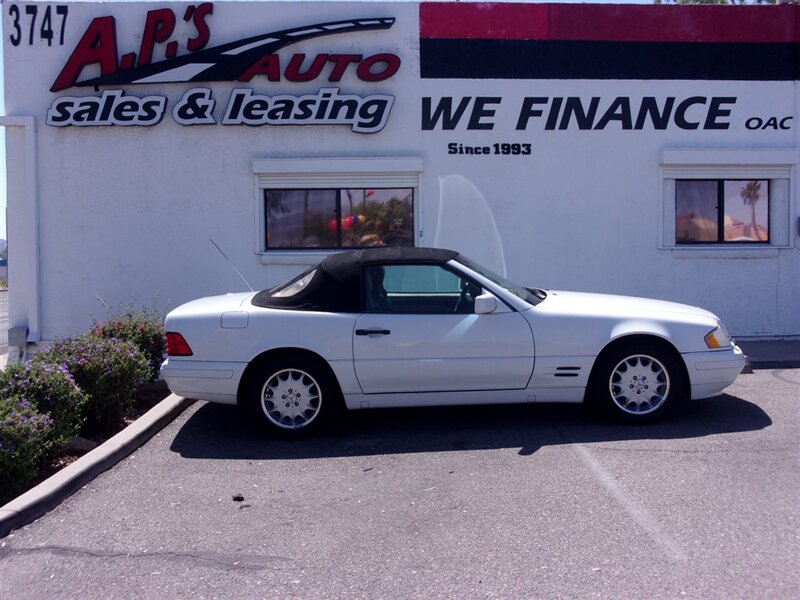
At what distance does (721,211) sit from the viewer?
446 inches

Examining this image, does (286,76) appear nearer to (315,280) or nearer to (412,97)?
(412,97)

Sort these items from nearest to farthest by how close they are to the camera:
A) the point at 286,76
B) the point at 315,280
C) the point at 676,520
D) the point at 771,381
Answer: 1. the point at 676,520
2. the point at 315,280
3. the point at 771,381
4. the point at 286,76

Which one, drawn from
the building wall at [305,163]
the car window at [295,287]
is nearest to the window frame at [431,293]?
the car window at [295,287]

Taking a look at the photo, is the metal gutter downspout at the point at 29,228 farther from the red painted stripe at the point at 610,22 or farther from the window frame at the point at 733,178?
the window frame at the point at 733,178

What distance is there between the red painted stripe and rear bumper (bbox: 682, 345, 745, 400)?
566 centimetres

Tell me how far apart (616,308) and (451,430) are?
1.78 m

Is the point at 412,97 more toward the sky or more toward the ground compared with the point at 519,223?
more toward the sky

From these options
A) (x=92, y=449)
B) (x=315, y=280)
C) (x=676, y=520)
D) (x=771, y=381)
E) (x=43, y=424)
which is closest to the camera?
(x=676, y=520)

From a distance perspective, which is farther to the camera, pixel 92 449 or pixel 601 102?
pixel 601 102

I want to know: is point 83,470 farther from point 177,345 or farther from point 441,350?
point 441,350

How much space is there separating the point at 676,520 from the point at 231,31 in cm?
859

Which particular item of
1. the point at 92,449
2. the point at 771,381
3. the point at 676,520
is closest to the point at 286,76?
the point at 92,449

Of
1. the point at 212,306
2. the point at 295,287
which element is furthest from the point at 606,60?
the point at 212,306

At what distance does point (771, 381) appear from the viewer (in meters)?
8.81
